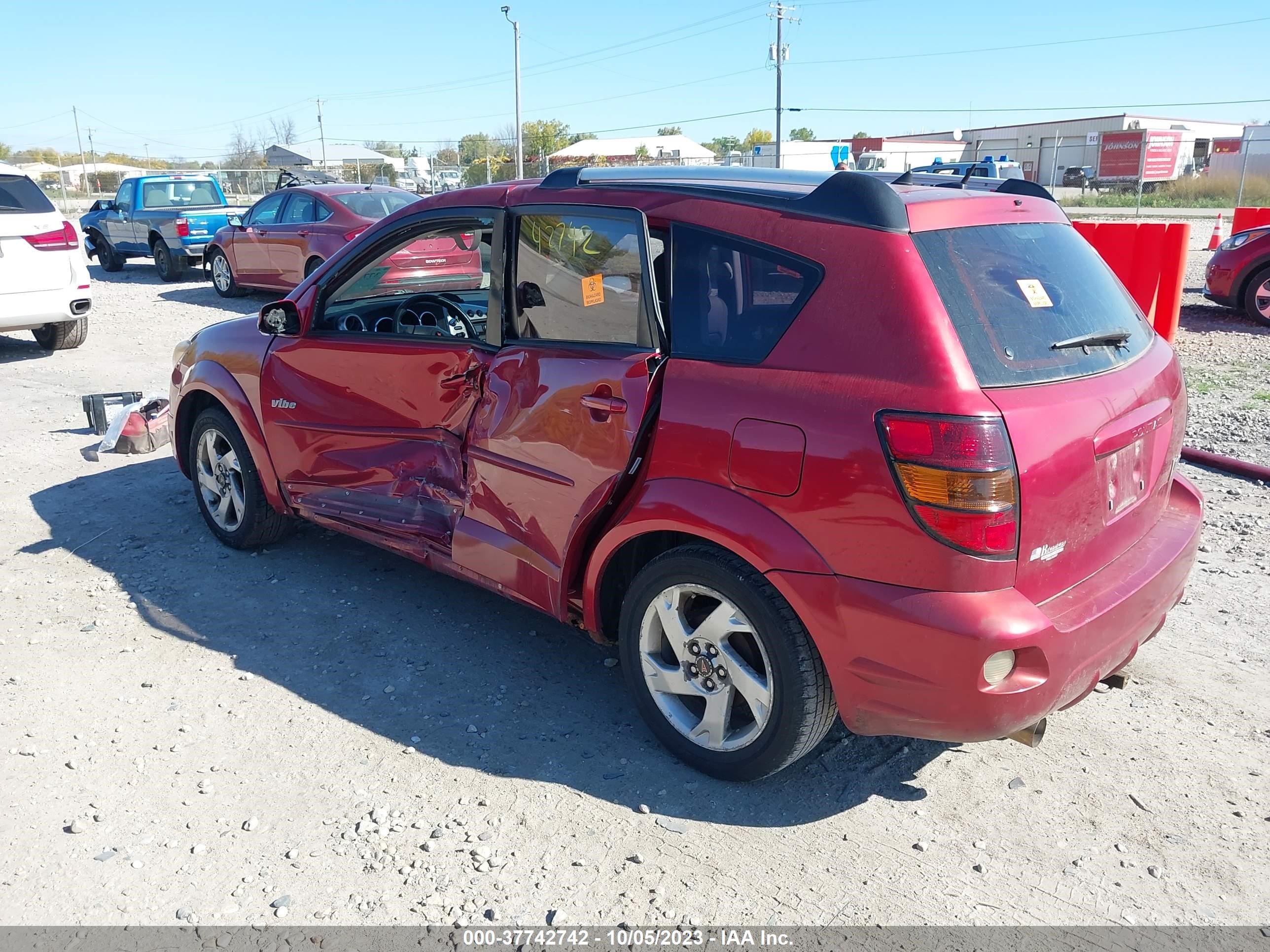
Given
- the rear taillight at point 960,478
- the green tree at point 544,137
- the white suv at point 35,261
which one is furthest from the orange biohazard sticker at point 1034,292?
the green tree at point 544,137

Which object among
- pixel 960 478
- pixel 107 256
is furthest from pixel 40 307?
pixel 107 256

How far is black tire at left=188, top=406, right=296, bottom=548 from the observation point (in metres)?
4.93

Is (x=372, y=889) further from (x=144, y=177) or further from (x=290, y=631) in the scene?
(x=144, y=177)

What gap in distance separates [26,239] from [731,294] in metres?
9.46

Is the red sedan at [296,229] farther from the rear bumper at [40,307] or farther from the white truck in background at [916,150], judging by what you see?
the white truck in background at [916,150]

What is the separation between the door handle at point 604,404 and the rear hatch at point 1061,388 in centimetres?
105

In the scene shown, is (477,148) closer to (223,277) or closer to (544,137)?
(544,137)

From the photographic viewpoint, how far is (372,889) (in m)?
2.78

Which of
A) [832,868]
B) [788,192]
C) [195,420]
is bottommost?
[832,868]

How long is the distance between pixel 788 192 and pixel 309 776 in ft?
8.15

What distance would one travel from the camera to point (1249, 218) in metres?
15.3

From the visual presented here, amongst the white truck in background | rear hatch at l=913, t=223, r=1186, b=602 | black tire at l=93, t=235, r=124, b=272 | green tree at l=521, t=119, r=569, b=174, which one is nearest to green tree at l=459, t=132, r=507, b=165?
green tree at l=521, t=119, r=569, b=174

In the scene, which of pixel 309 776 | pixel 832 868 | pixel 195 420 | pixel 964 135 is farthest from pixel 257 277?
pixel 964 135

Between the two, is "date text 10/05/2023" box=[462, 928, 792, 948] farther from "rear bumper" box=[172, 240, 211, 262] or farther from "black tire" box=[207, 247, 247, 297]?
"rear bumper" box=[172, 240, 211, 262]
